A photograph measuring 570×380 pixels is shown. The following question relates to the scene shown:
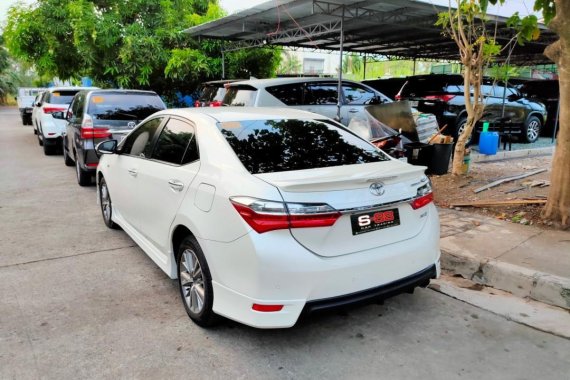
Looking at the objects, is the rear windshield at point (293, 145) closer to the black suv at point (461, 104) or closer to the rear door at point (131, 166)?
the rear door at point (131, 166)

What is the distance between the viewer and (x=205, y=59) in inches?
568

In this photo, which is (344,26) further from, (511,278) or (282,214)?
(282,214)

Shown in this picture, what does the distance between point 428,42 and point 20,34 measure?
13.3 m

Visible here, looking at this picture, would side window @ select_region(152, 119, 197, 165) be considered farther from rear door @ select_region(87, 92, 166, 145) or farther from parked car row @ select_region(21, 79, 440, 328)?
rear door @ select_region(87, 92, 166, 145)

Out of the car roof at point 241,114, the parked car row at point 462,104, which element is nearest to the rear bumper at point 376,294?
the car roof at point 241,114

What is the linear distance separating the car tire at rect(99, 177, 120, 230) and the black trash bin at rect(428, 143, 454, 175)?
5.09 m

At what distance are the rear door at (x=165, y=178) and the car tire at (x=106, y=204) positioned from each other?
4.30ft

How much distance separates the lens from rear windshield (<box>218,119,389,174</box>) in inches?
128

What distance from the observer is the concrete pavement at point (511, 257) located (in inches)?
149

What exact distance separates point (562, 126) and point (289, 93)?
474cm

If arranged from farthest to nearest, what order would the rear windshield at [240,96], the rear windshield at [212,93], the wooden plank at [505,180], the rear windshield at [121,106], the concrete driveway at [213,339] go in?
the rear windshield at [212,93] < the rear windshield at [240,96] < the rear windshield at [121,106] < the wooden plank at [505,180] < the concrete driveway at [213,339]

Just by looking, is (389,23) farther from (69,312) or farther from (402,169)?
(69,312)

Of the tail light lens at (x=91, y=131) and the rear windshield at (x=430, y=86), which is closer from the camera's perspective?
the tail light lens at (x=91, y=131)

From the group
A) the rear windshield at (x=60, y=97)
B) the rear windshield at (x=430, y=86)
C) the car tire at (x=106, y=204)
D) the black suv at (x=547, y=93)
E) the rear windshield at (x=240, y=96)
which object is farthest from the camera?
the black suv at (x=547, y=93)
